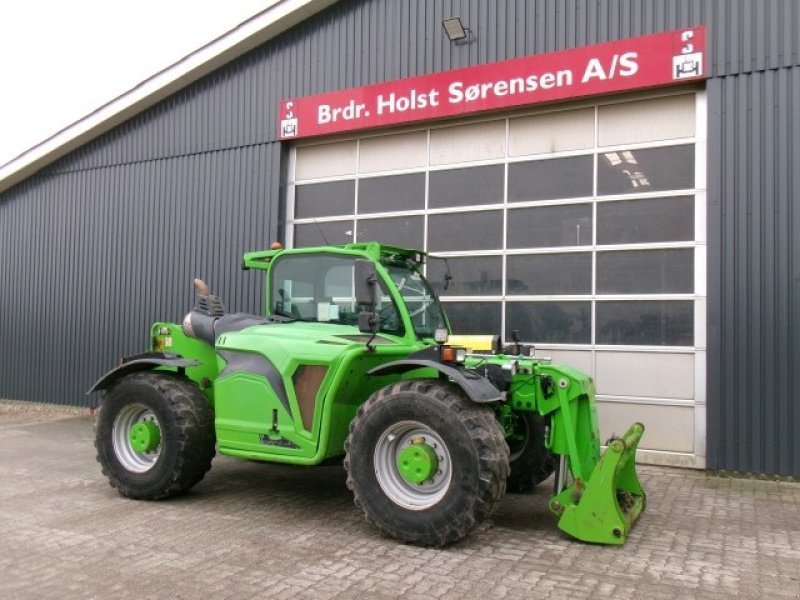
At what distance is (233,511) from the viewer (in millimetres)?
6180

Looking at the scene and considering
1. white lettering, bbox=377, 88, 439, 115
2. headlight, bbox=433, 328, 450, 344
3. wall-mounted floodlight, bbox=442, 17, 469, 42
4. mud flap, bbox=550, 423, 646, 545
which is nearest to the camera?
mud flap, bbox=550, 423, 646, 545

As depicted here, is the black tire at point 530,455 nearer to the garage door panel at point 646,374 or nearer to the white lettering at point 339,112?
the garage door panel at point 646,374

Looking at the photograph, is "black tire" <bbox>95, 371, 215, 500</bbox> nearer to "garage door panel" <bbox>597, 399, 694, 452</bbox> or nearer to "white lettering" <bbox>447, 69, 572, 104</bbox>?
"garage door panel" <bbox>597, 399, 694, 452</bbox>

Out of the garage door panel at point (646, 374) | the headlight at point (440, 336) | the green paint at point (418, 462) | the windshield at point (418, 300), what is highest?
the windshield at point (418, 300)

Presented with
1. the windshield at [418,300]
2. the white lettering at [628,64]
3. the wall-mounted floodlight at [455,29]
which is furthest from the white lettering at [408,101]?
the windshield at [418,300]

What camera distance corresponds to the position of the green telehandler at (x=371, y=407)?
517cm

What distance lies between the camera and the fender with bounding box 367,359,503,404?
16.9 ft

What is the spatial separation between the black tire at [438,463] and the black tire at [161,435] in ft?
5.71

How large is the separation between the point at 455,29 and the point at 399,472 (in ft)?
23.3

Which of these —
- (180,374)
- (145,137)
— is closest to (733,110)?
(180,374)

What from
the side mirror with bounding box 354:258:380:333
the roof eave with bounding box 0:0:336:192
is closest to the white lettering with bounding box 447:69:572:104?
the roof eave with bounding box 0:0:336:192

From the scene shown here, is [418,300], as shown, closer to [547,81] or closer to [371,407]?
[371,407]

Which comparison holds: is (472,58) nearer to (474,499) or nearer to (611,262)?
(611,262)

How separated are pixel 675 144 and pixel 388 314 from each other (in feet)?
16.4
